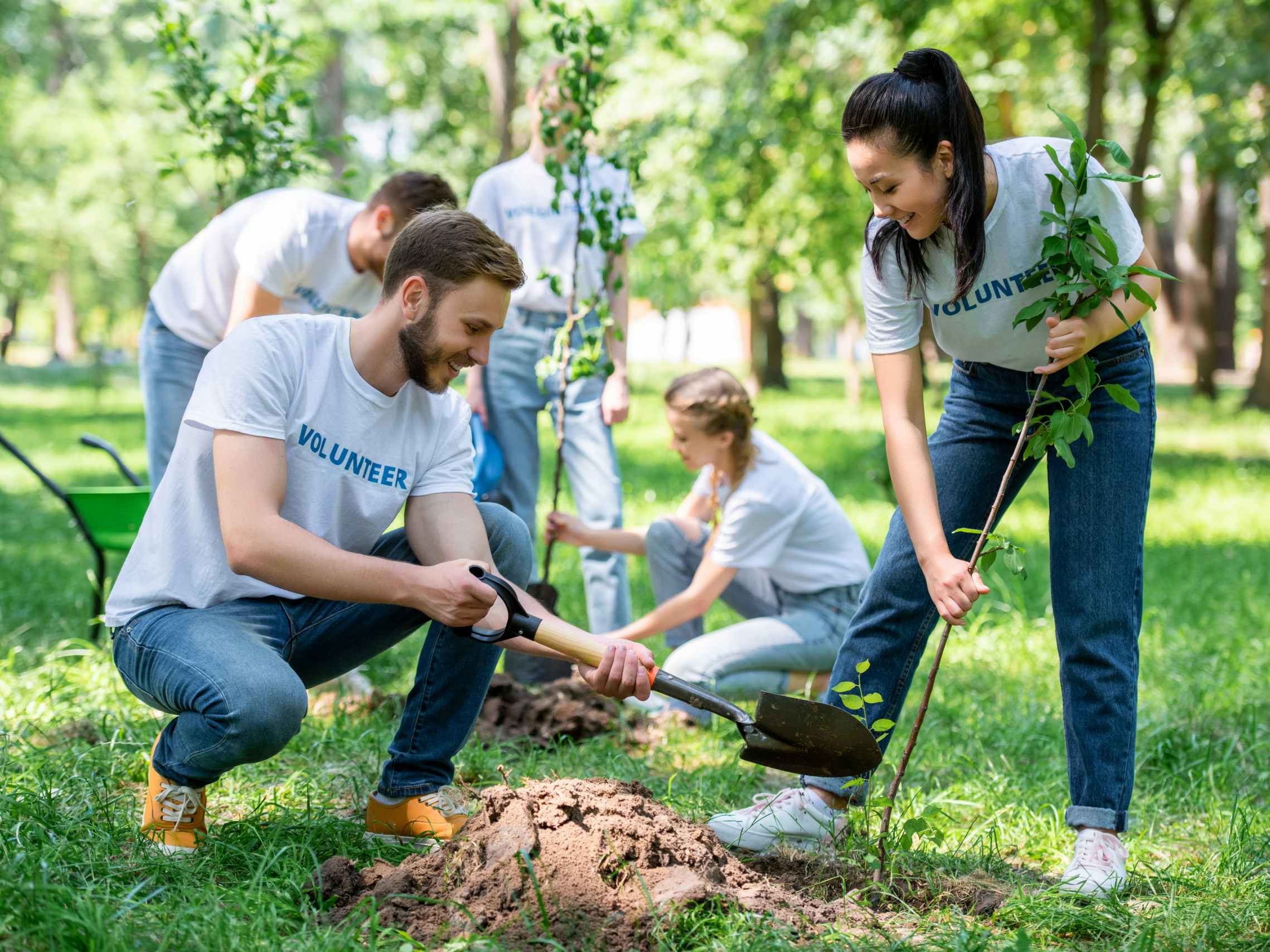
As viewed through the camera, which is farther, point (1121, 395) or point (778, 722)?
point (778, 722)

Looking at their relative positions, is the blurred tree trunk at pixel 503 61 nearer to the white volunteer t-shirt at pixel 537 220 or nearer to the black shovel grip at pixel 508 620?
the white volunteer t-shirt at pixel 537 220

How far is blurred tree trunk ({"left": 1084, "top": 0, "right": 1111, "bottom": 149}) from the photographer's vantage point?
36.4 ft

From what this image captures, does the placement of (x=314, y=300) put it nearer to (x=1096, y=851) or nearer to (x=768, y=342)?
(x=1096, y=851)

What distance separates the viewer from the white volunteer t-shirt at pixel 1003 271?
253cm

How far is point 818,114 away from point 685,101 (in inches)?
88.7

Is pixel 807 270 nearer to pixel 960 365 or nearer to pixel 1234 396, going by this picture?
pixel 1234 396

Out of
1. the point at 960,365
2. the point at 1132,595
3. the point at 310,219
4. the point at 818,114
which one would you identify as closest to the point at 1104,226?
the point at 960,365

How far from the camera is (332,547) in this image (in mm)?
2459

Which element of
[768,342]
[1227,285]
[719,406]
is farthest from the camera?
[1227,285]

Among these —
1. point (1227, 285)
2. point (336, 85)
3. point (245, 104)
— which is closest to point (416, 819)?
point (245, 104)

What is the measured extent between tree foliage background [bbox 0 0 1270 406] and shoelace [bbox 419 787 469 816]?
2.65 meters

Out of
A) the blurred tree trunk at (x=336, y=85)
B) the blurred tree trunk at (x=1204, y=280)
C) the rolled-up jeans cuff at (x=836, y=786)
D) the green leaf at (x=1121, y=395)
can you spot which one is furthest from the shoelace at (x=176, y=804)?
the blurred tree trunk at (x=336, y=85)

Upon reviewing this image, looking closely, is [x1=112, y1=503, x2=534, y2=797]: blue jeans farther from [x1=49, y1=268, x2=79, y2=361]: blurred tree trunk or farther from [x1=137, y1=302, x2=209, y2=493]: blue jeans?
[x1=49, y1=268, x2=79, y2=361]: blurred tree trunk

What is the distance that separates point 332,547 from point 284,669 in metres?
0.28
